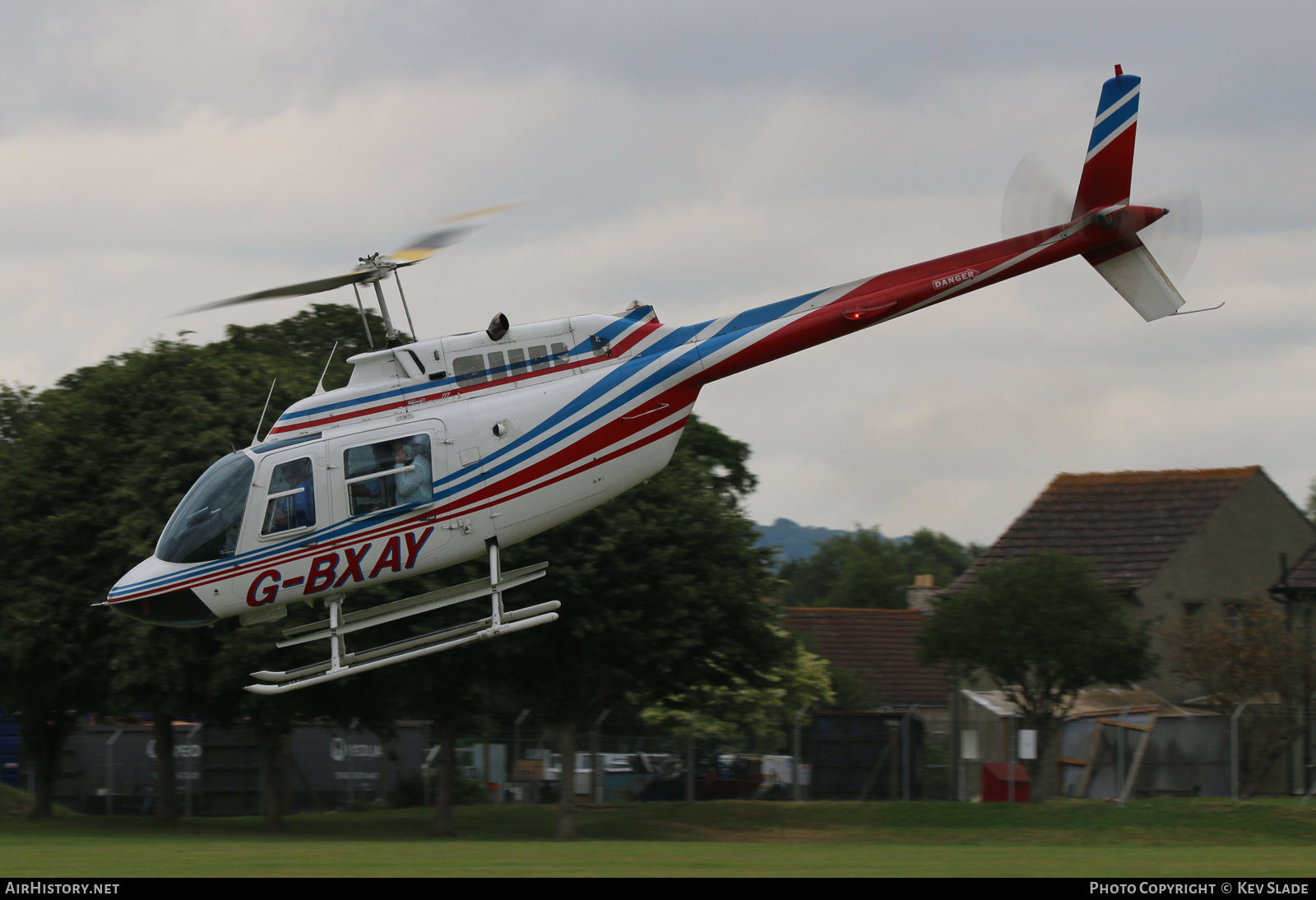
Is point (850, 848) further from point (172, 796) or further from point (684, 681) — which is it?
point (172, 796)

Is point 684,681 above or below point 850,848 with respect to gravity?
above

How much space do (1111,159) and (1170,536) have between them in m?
27.0

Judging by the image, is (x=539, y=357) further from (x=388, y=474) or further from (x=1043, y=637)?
(x=1043, y=637)

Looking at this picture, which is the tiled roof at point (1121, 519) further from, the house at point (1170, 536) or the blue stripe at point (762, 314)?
the blue stripe at point (762, 314)

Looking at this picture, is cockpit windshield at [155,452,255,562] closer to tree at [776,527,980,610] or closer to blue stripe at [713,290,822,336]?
blue stripe at [713,290,822,336]

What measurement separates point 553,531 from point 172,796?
452 inches

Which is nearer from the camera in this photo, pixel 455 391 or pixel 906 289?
pixel 455 391

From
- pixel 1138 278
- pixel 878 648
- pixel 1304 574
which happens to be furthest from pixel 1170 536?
pixel 1138 278

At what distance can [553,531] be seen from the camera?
28266 mm

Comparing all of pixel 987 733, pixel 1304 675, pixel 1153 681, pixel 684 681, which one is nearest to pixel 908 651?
pixel 1153 681

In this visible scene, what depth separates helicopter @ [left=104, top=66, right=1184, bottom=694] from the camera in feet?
56.1

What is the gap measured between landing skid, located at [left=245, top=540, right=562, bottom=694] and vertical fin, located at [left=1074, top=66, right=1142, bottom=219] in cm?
864

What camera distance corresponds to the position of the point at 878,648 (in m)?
57.6

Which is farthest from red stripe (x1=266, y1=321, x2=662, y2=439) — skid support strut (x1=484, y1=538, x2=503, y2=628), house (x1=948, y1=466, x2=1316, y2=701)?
house (x1=948, y1=466, x2=1316, y2=701)
